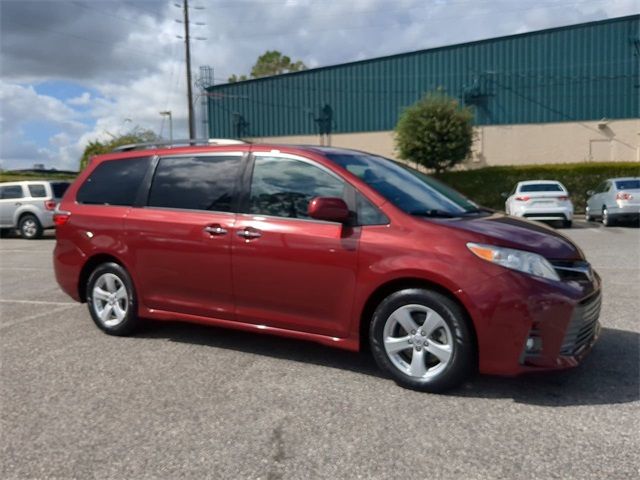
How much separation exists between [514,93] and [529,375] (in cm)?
2853

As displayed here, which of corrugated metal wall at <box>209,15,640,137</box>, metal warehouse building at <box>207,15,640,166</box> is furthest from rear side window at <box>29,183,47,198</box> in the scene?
corrugated metal wall at <box>209,15,640,137</box>

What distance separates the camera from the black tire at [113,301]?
5562 millimetres

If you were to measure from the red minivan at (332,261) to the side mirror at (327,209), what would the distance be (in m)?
0.01

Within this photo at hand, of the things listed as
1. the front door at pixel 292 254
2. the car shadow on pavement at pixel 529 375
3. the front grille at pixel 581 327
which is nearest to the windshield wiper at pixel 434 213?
the front door at pixel 292 254

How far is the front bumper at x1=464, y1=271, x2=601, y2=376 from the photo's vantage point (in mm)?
3785

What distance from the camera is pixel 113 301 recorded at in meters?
5.68

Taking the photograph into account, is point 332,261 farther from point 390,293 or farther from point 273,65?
point 273,65

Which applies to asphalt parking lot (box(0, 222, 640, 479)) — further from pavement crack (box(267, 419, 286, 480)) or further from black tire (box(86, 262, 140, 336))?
black tire (box(86, 262, 140, 336))

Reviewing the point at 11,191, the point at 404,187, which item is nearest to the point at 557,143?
the point at 11,191

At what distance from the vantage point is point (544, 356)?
384 centimetres

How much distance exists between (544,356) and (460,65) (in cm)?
2991

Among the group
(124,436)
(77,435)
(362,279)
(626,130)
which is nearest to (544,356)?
(362,279)

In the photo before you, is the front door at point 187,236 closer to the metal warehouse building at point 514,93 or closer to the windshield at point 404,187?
the windshield at point 404,187

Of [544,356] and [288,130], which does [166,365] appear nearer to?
[544,356]
